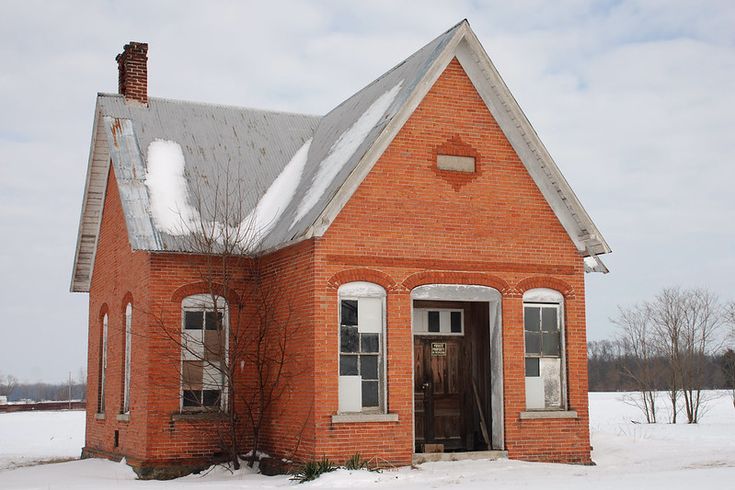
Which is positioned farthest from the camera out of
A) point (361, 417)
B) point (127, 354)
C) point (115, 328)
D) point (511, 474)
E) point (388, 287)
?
point (115, 328)

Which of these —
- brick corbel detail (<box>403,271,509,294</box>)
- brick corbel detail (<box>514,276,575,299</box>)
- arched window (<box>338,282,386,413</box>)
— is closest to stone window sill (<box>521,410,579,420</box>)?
brick corbel detail (<box>514,276,575,299</box>)

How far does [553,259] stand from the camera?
18.2 metres

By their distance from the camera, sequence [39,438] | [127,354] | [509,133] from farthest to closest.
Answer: [39,438]
[127,354]
[509,133]

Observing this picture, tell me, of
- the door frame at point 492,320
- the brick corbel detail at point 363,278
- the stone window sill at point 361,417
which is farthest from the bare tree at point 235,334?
the door frame at point 492,320

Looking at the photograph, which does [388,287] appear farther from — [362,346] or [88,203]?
[88,203]

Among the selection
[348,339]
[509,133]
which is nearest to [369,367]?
[348,339]

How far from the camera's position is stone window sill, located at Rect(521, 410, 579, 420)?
1755cm

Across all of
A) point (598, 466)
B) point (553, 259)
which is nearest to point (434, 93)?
point (553, 259)

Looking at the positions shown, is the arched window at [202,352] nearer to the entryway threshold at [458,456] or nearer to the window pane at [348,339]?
the window pane at [348,339]

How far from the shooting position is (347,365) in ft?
54.5

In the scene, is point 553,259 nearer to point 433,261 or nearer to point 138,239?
point 433,261

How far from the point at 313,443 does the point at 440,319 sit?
13.7ft

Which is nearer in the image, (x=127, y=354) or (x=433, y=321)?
(x=433, y=321)

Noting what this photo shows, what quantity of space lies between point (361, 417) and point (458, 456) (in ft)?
6.46
